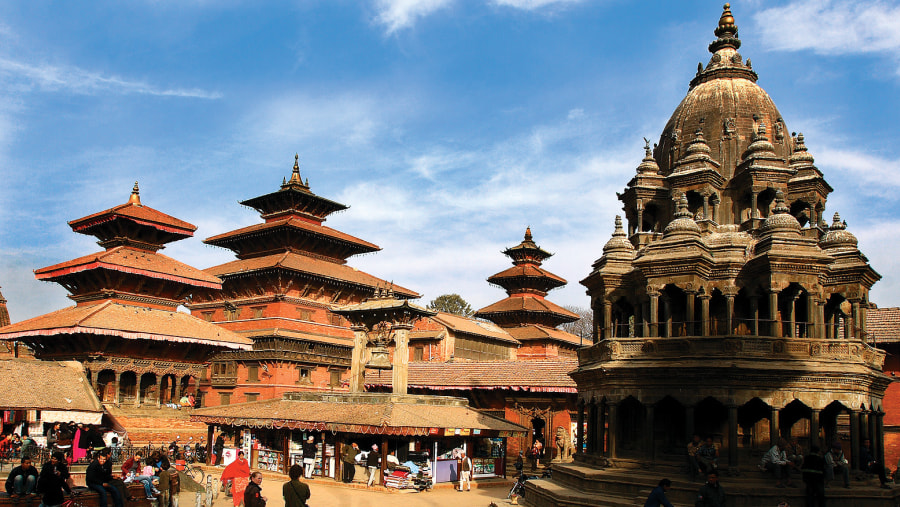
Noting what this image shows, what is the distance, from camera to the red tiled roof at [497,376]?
35.8 meters

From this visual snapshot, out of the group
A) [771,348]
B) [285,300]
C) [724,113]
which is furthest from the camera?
[285,300]

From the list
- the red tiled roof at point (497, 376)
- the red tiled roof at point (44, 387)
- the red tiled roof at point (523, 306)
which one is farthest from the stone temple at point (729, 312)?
the red tiled roof at point (523, 306)

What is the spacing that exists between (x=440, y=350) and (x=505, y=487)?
2333 cm

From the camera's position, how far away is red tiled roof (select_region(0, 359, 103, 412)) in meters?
27.4

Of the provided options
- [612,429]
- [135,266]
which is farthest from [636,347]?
[135,266]

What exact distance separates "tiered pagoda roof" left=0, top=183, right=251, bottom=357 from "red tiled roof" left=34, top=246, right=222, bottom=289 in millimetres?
48

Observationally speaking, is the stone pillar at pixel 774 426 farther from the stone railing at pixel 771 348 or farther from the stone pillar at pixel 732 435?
the stone railing at pixel 771 348

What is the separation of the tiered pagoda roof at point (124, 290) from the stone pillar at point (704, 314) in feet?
81.6

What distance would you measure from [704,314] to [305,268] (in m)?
29.8

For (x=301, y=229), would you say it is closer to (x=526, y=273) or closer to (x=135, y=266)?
(x=135, y=266)

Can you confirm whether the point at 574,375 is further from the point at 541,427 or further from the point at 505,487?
the point at 541,427

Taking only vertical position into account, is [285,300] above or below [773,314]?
above

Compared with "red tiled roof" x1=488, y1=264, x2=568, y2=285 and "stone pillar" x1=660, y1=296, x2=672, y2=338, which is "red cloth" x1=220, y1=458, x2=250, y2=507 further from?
"red tiled roof" x1=488, y1=264, x2=568, y2=285

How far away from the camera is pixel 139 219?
132ft
